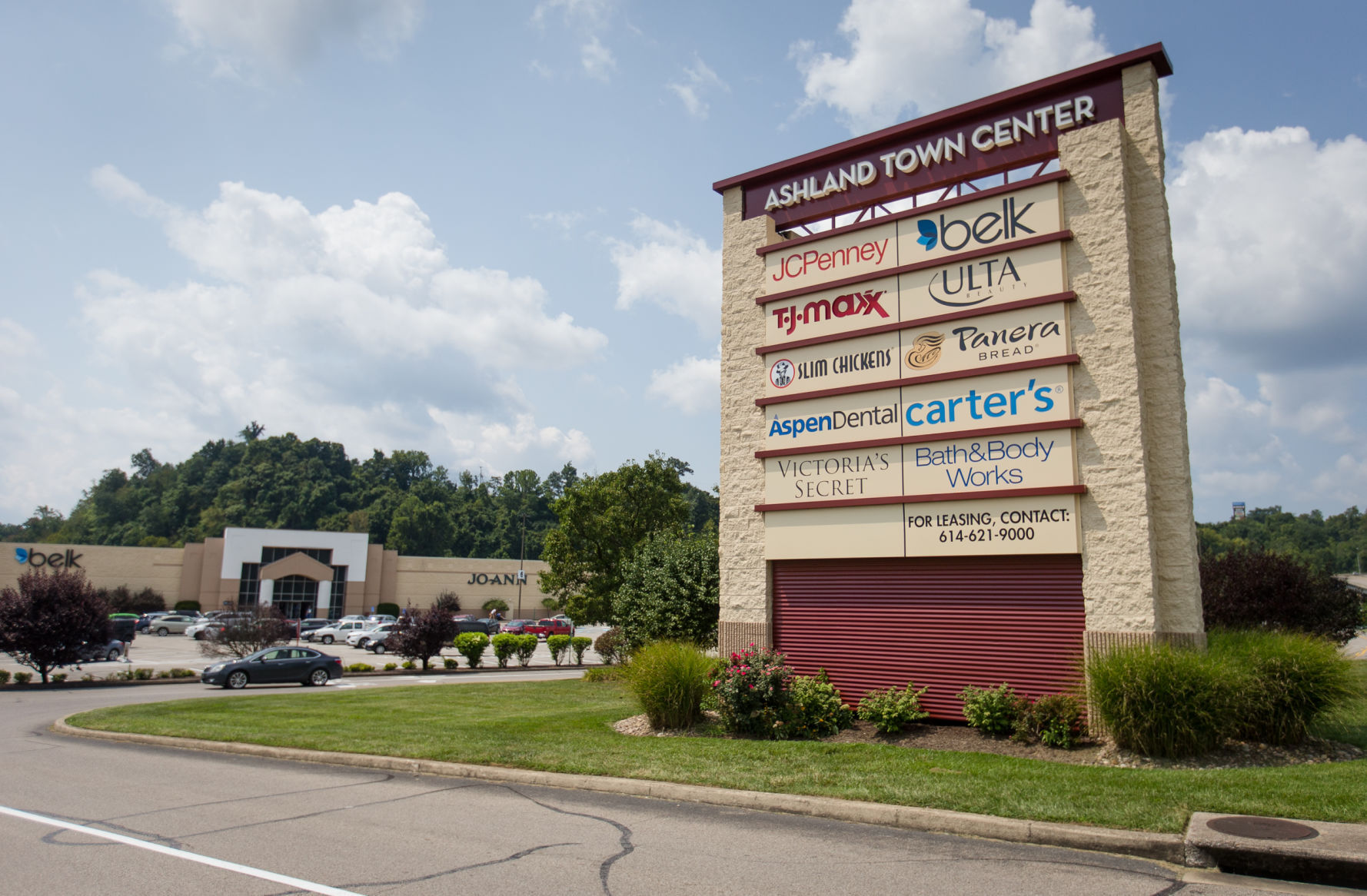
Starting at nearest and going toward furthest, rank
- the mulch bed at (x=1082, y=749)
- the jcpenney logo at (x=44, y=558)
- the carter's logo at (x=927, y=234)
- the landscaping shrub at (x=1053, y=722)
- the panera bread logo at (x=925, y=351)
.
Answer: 1. the mulch bed at (x=1082, y=749)
2. the landscaping shrub at (x=1053, y=722)
3. the panera bread logo at (x=925, y=351)
4. the carter's logo at (x=927, y=234)
5. the jcpenney logo at (x=44, y=558)

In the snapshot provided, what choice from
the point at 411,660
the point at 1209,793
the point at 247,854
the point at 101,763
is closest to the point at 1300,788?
the point at 1209,793

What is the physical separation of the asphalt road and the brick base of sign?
5.66m

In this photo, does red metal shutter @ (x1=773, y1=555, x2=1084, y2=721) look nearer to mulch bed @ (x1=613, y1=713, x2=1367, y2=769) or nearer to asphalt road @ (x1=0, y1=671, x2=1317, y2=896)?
mulch bed @ (x1=613, y1=713, x2=1367, y2=769)

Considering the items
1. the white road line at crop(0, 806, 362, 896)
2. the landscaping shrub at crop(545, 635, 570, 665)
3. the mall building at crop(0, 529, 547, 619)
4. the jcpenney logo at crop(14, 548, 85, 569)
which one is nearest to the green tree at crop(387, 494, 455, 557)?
the mall building at crop(0, 529, 547, 619)

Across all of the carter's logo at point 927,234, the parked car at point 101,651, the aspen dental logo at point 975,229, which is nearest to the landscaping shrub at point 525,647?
the parked car at point 101,651

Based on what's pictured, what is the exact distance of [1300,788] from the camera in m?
8.35

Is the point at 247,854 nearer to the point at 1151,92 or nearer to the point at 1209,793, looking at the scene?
the point at 1209,793

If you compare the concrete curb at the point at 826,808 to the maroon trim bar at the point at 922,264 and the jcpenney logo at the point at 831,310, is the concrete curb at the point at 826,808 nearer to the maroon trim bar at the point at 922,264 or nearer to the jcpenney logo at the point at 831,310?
the jcpenney logo at the point at 831,310

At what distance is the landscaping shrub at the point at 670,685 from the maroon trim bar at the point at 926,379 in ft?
15.6

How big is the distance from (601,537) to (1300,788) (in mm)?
35397

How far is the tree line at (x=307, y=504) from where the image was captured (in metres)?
123

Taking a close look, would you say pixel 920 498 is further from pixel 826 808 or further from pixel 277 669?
pixel 277 669

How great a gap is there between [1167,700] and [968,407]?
4915 mm

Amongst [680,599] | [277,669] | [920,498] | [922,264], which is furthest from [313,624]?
[922,264]
